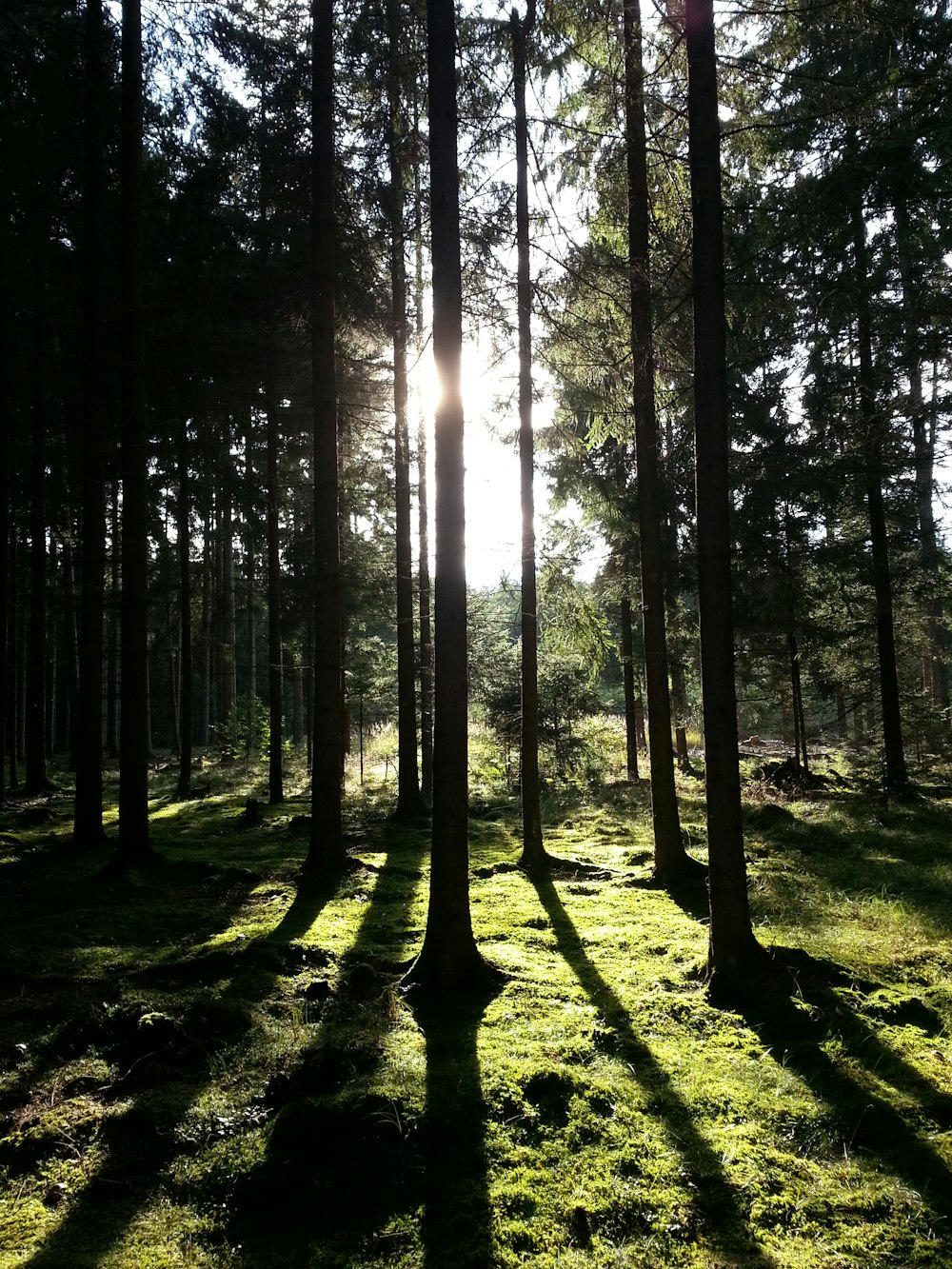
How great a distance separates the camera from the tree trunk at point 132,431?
8.84 metres

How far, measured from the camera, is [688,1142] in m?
3.57

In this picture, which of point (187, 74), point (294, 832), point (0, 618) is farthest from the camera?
point (0, 618)

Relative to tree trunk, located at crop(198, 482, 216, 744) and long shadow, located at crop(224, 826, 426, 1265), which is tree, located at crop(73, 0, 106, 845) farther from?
tree trunk, located at crop(198, 482, 216, 744)

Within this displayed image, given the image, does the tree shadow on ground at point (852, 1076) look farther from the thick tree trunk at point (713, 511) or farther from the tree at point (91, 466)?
the tree at point (91, 466)

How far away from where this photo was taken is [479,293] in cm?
835

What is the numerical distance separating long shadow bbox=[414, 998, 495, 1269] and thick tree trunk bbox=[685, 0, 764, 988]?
216 centimetres

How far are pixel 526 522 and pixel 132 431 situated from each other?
5.33 m

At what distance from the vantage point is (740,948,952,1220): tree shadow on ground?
3405 millimetres

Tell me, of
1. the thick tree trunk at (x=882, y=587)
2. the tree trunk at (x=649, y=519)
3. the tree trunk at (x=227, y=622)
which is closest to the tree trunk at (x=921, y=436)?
the thick tree trunk at (x=882, y=587)

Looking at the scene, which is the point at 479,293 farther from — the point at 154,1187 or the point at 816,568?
the point at 816,568

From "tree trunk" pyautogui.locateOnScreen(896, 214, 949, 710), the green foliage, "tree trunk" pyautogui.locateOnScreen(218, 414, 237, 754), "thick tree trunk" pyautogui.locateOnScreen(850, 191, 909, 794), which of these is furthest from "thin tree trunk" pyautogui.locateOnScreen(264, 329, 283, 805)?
"thick tree trunk" pyautogui.locateOnScreen(850, 191, 909, 794)

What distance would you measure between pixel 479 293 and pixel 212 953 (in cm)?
764

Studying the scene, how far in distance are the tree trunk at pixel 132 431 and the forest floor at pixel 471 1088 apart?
6.56 feet

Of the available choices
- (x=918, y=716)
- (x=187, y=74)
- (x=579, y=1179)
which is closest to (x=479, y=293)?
(x=187, y=74)
